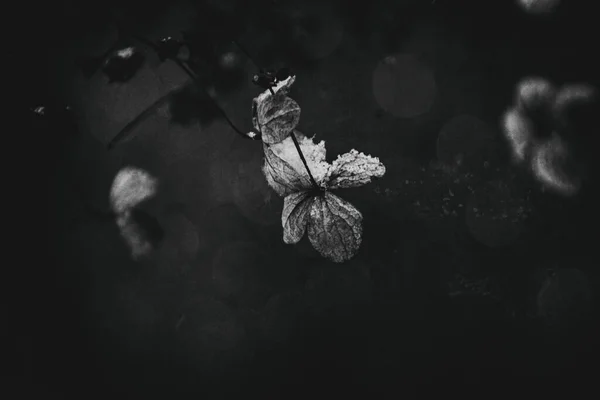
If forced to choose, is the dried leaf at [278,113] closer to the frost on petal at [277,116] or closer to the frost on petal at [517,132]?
the frost on petal at [277,116]

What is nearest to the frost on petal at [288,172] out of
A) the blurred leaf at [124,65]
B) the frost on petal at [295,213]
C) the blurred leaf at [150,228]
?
the frost on petal at [295,213]

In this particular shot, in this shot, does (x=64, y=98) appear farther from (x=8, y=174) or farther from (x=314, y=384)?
(x=314, y=384)

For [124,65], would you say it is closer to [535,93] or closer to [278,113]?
[278,113]

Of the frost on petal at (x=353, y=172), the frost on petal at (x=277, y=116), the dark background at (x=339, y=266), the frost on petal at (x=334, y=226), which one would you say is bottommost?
the dark background at (x=339, y=266)

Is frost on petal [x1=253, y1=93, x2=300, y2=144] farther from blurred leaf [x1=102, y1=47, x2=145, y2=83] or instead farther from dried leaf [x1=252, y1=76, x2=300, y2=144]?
blurred leaf [x1=102, y1=47, x2=145, y2=83]

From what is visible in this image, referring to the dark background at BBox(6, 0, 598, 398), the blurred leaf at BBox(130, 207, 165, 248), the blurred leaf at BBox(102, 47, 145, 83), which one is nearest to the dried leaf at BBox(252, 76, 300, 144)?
the blurred leaf at BBox(102, 47, 145, 83)

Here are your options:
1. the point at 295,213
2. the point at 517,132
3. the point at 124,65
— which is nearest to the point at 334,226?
the point at 295,213

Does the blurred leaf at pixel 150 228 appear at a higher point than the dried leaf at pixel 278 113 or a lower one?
lower
